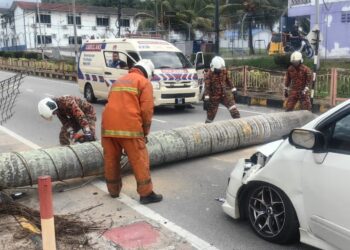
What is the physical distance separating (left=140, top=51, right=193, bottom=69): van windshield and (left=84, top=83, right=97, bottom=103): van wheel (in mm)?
3138

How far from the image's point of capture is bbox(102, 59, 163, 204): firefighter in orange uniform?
4957mm

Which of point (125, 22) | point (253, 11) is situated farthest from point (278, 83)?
point (125, 22)

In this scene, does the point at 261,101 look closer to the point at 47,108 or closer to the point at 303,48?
the point at 47,108

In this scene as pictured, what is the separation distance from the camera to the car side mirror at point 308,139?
11.3 ft

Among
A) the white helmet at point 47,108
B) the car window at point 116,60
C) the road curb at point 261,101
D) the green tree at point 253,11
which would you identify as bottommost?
the road curb at point 261,101

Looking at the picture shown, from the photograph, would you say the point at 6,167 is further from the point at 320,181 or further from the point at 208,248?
the point at 320,181

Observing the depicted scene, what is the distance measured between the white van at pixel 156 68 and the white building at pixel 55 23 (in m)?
50.9

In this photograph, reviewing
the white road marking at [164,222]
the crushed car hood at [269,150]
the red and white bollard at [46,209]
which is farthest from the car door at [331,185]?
the red and white bollard at [46,209]

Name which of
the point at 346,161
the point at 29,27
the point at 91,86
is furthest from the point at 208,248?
the point at 29,27

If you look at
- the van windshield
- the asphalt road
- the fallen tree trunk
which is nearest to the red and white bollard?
the asphalt road

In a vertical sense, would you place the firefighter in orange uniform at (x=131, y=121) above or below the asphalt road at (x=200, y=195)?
above

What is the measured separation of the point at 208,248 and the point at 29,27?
67.5 meters

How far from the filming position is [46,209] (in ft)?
10.7

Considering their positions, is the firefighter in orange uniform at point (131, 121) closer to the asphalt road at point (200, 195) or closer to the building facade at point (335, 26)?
the asphalt road at point (200, 195)
